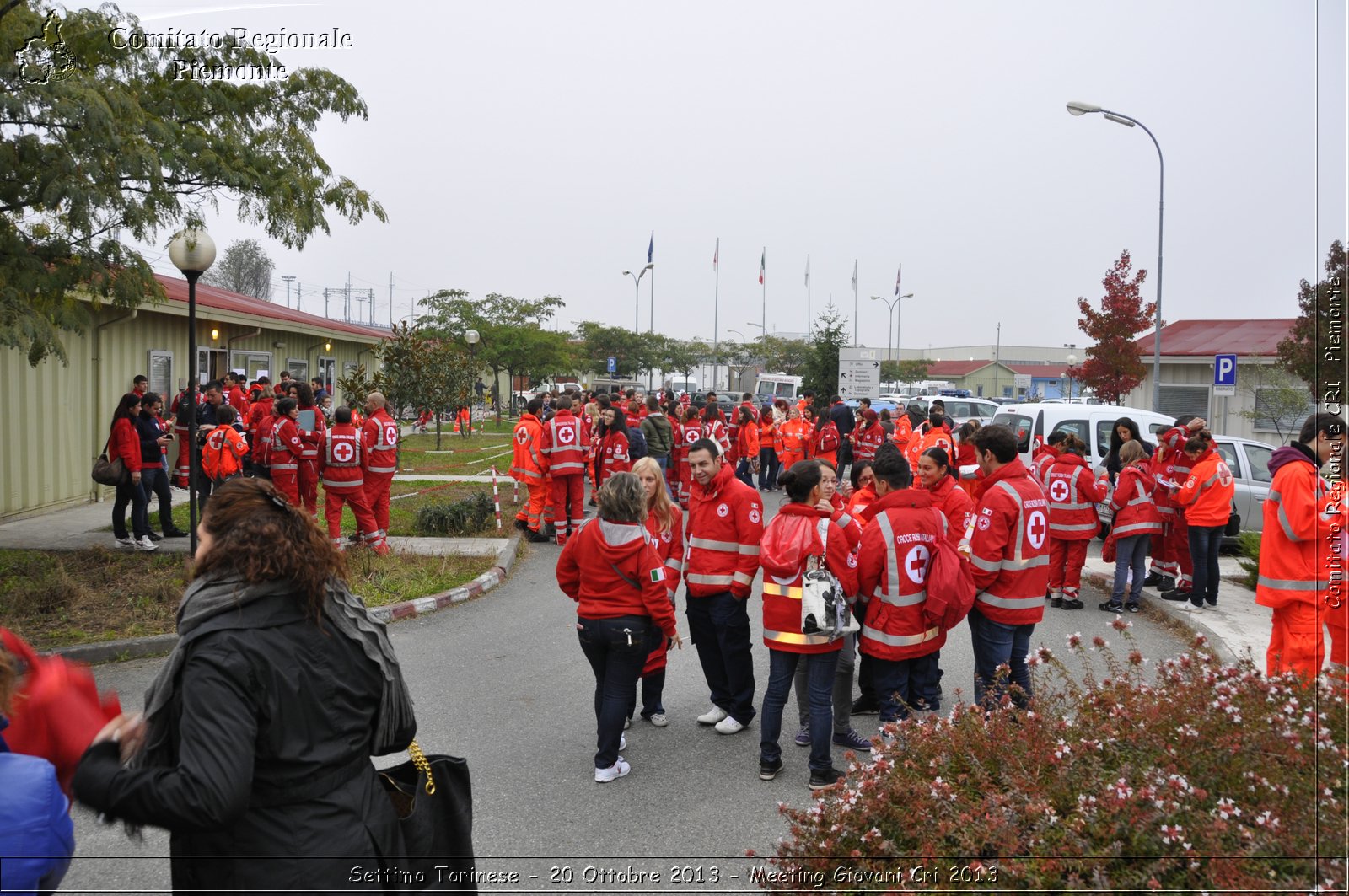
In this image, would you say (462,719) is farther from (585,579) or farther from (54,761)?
(54,761)

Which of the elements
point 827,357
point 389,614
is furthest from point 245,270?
point 389,614

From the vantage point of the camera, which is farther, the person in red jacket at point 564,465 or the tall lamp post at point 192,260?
the person in red jacket at point 564,465

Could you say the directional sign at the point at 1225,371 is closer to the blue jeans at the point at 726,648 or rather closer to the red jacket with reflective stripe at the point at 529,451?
the red jacket with reflective stripe at the point at 529,451

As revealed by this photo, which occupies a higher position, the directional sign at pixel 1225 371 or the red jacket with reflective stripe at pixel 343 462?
the directional sign at pixel 1225 371

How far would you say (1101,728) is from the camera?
153 inches

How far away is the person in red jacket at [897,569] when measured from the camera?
221 inches

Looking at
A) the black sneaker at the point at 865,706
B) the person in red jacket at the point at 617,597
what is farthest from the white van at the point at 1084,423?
the person in red jacket at the point at 617,597

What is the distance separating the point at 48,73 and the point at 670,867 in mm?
7905

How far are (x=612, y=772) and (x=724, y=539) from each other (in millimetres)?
1640

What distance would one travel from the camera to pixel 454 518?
13.8m

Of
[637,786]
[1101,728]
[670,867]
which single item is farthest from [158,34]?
[1101,728]

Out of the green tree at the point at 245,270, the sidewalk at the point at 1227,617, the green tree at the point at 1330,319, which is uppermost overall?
the green tree at the point at 245,270

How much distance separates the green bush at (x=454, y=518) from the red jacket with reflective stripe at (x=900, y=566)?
29.8 ft

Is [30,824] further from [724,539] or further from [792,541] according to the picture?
[724,539]
